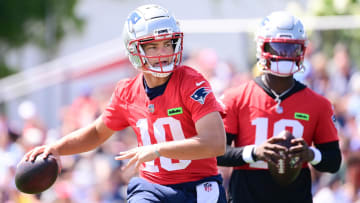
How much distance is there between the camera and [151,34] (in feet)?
14.7

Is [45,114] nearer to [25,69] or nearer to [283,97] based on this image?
[25,69]

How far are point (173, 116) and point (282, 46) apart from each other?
118 centimetres

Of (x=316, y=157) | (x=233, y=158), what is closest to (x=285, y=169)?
(x=316, y=157)

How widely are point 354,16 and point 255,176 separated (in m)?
6.93

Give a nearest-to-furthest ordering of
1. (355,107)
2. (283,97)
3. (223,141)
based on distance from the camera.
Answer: (223,141) < (283,97) < (355,107)

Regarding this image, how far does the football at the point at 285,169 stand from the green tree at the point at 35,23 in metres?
16.8

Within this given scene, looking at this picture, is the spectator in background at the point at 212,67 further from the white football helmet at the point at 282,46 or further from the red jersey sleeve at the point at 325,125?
the red jersey sleeve at the point at 325,125

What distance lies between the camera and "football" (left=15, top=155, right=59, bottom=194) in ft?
15.2

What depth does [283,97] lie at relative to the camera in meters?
5.14

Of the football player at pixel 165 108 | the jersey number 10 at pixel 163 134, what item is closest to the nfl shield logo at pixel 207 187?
the football player at pixel 165 108

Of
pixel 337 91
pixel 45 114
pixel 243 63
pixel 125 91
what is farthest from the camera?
pixel 45 114

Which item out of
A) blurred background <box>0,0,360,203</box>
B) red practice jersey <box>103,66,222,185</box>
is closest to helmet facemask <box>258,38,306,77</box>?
red practice jersey <box>103,66,222,185</box>

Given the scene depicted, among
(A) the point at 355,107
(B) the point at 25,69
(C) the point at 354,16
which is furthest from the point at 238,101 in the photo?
(B) the point at 25,69

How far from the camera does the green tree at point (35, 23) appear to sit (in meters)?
21.0
